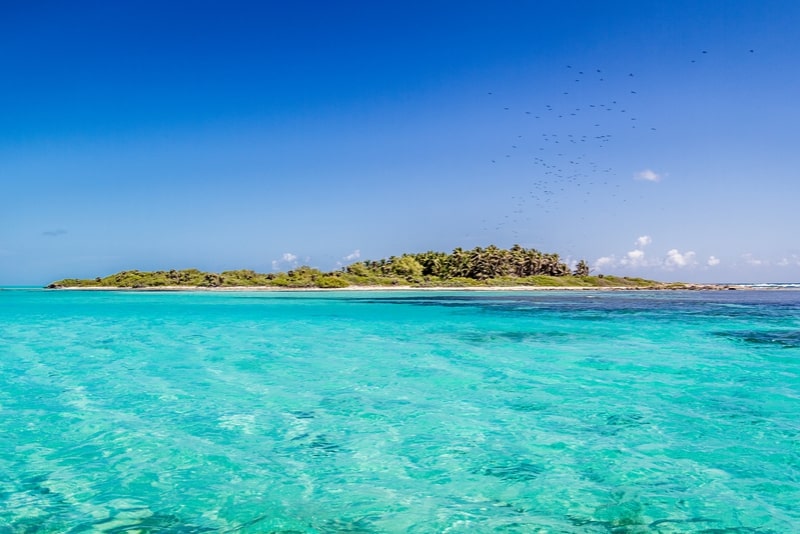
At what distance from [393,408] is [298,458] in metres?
Result: 3.27

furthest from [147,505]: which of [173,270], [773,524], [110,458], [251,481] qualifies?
[173,270]

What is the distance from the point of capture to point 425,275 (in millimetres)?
140000

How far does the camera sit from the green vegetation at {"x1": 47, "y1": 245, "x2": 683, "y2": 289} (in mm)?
127375

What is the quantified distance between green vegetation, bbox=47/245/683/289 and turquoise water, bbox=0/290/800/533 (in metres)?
109

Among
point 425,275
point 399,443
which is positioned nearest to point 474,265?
point 425,275

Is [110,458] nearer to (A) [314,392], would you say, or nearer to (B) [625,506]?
(A) [314,392]

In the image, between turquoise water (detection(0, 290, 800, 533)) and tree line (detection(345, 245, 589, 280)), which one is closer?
turquoise water (detection(0, 290, 800, 533))

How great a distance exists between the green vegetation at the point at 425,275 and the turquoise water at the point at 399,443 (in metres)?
109

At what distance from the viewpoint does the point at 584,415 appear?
10094mm

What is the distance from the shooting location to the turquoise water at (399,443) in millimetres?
5848

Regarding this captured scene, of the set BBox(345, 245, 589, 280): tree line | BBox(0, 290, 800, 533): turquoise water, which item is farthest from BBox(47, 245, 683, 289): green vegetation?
BBox(0, 290, 800, 533): turquoise water

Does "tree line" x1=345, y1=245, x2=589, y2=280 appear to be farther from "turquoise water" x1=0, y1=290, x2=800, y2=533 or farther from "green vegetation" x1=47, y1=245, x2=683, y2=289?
"turquoise water" x1=0, y1=290, x2=800, y2=533

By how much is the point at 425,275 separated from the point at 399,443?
132m

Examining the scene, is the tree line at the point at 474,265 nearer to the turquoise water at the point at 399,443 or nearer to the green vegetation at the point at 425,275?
the green vegetation at the point at 425,275
